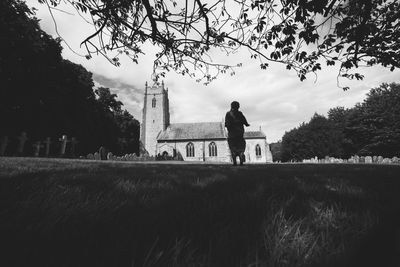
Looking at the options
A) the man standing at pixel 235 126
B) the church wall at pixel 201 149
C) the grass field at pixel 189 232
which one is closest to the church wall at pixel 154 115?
the church wall at pixel 201 149

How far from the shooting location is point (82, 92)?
30.5m

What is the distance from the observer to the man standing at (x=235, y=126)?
27.8 ft

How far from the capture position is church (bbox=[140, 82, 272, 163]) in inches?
1829

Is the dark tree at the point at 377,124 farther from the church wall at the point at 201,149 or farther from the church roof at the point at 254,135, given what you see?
the church wall at the point at 201,149

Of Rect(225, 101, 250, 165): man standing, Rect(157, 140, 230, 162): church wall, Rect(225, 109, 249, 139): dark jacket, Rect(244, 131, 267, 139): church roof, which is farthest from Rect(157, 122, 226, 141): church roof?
Rect(225, 109, 249, 139): dark jacket

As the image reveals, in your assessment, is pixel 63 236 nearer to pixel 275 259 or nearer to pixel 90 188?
pixel 275 259

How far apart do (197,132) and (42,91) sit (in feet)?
96.9

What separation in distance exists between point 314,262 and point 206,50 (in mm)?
5012

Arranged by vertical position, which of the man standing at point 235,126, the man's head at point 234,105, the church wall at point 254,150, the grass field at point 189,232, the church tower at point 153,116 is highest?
the church tower at point 153,116

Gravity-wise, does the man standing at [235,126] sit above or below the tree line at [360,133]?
below

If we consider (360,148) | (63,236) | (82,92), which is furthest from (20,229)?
(360,148)

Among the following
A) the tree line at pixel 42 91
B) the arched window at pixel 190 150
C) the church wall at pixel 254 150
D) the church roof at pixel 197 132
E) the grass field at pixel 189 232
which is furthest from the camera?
the church wall at pixel 254 150

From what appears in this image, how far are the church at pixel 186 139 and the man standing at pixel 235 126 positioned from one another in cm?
3719

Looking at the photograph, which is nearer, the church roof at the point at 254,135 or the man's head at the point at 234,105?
the man's head at the point at 234,105
